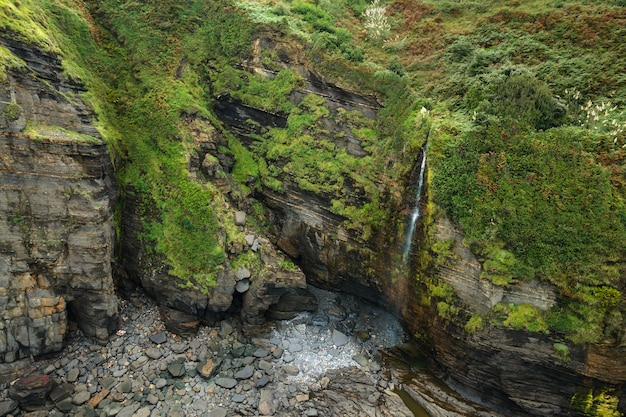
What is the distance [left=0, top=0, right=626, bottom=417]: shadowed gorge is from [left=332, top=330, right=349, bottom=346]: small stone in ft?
1.06

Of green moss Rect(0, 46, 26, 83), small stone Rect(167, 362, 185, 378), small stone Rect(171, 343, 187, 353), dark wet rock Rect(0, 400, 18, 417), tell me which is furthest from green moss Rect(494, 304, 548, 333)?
green moss Rect(0, 46, 26, 83)

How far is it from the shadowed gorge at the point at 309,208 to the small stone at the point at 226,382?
24 cm

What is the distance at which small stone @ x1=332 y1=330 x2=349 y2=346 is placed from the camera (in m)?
17.6

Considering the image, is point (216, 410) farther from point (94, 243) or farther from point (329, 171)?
point (329, 171)

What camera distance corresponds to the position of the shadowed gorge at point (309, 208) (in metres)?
12.8

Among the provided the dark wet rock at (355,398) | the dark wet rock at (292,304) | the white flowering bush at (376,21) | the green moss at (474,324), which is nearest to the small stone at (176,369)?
the dark wet rock at (292,304)

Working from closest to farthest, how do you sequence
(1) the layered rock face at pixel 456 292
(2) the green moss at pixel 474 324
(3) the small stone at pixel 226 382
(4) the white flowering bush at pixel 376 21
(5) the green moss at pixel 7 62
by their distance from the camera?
(1) the layered rock face at pixel 456 292, (5) the green moss at pixel 7 62, (2) the green moss at pixel 474 324, (3) the small stone at pixel 226 382, (4) the white flowering bush at pixel 376 21

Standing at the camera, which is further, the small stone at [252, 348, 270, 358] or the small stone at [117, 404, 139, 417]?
the small stone at [252, 348, 270, 358]

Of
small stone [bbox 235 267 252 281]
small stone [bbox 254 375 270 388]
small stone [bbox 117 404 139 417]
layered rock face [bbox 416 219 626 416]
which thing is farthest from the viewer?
small stone [bbox 235 267 252 281]

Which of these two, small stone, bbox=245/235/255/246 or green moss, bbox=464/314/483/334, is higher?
green moss, bbox=464/314/483/334

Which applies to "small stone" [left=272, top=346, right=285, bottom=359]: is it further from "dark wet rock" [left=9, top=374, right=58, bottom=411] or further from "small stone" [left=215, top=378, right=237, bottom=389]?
"dark wet rock" [left=9, top=374, right=58, bottom=411]

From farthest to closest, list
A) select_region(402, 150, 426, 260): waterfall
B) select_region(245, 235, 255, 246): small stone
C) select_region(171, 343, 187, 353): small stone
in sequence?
select_region(245, 235, 255, 246): small stone → select_region(171, 343, 187, 353): small stone → select_region(402, 150, 426, 260): waterfall

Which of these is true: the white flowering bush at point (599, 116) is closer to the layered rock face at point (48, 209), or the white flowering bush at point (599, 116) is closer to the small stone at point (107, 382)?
the layered rock face at point (48, 209)

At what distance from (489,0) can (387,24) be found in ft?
18.7
